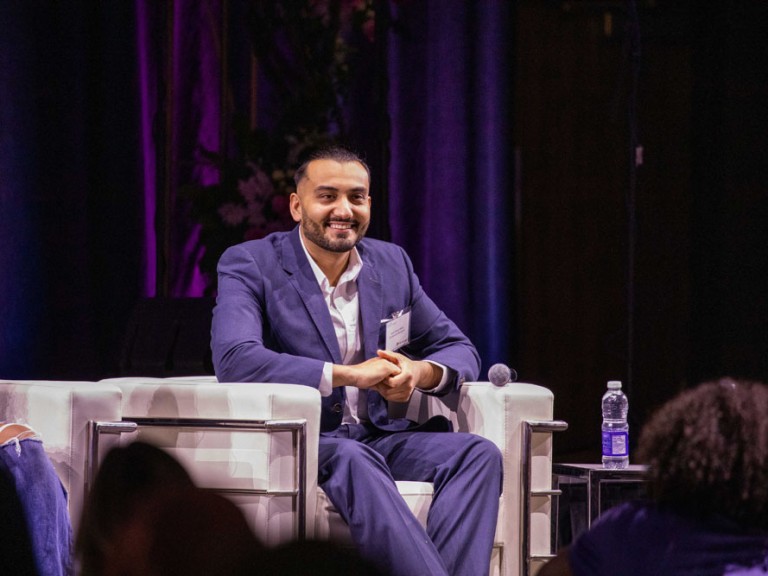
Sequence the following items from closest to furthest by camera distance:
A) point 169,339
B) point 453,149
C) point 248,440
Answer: point 248,440 < point 169,339 < point 453,149

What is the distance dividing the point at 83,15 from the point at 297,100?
92cm

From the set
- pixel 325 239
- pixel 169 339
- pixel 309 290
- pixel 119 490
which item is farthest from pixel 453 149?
pixel 119 490

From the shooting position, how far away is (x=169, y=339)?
4051mm

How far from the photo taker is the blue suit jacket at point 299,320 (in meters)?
2.92

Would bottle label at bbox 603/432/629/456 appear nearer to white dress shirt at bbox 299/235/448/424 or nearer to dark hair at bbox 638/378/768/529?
white dress shirt at bbox 299/235/448/424

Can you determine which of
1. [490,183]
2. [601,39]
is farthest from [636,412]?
[601,39]

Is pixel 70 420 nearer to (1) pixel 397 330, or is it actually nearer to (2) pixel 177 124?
(1) pixel 397 330

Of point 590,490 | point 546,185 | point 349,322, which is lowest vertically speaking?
point 590,490

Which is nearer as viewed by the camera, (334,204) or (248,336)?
(248,336)

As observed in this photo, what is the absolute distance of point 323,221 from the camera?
3.21 m

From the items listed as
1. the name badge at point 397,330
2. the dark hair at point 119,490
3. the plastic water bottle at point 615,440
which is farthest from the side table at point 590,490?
the dark hair at point 119,490

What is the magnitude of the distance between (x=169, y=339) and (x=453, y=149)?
195cm

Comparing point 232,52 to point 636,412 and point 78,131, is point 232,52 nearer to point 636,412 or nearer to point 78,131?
point 78,131

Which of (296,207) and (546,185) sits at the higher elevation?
(546,185)
